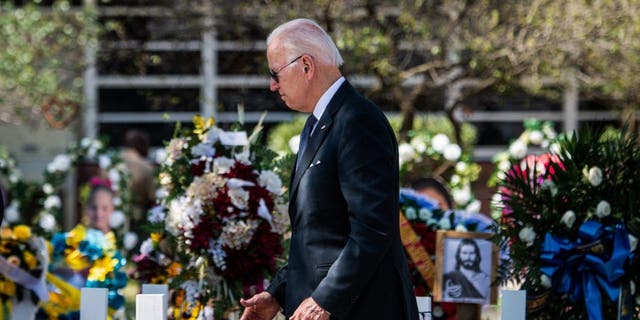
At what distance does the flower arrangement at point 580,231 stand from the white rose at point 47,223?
5.06 m

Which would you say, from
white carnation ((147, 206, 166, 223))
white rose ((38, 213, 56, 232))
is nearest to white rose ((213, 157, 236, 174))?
white carnation ((147, 206, 166, 223))

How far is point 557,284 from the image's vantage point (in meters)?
5.20

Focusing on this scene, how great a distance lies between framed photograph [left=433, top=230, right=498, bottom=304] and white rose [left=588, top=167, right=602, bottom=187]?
0.64 m

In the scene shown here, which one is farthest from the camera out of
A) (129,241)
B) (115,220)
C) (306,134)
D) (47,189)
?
(47,189)

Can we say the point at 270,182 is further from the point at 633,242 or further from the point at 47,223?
the point at 47,223

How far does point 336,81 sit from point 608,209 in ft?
6.49

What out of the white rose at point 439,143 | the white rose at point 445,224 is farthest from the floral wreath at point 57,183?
the white rose at point 445,224

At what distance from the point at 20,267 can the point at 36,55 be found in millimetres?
6575

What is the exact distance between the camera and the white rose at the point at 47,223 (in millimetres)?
9562

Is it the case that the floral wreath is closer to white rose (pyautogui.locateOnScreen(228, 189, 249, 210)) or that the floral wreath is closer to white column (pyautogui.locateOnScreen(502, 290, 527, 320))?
white rose (pyautogui.locateOnScreen(228, 189, 249, 210))

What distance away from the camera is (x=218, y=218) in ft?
17.9

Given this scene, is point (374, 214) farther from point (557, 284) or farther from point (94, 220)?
point (94, 220)

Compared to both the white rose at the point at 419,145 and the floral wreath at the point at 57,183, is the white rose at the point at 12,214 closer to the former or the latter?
the floral wreath at the point at 57,183

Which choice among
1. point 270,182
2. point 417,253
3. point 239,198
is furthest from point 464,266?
point 239,198
